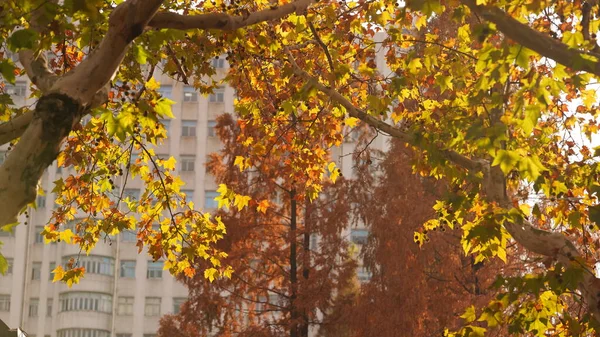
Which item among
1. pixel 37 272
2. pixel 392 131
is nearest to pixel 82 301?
pixel 37 272

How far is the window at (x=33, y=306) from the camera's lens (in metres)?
53.9

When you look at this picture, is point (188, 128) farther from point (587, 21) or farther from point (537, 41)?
point (537, 41)

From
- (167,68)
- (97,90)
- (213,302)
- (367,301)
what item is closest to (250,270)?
(213,302)

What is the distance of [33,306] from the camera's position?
54.1 meters

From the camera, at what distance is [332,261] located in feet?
84.5

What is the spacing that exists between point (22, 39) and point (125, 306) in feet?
155

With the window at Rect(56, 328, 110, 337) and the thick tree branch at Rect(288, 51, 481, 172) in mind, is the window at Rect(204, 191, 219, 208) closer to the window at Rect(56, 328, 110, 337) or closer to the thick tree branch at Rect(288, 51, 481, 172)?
the window at Rect(56, 328, 110, 337)

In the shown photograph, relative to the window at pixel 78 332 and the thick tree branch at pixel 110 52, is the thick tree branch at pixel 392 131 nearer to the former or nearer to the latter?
the thick tree branch at pixel 110 52

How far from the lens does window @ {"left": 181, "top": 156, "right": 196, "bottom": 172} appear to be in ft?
187

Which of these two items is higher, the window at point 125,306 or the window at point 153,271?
the window at point 153,271

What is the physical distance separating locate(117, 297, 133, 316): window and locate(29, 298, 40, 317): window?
14.0 feet

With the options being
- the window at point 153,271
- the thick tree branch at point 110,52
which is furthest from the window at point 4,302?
the thick tree branch at point 110,52

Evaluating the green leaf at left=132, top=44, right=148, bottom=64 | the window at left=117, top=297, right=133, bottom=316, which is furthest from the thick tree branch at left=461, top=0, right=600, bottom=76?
the window at left=117, top=297, right=133, bottom=316

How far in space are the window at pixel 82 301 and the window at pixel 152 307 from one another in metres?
2.17
